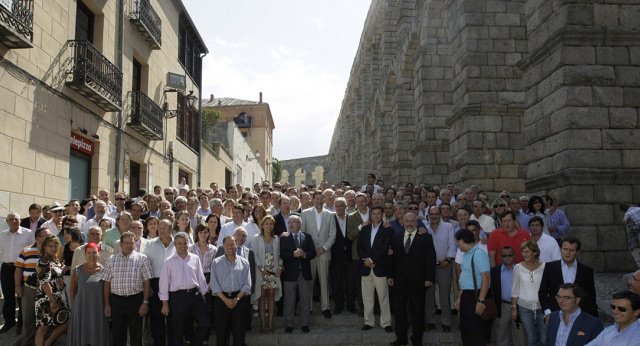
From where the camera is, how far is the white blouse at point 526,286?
5.57 metres

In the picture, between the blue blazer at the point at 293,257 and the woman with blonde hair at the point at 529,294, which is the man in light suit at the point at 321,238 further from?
the woman with blonde hair at the point at 529,294

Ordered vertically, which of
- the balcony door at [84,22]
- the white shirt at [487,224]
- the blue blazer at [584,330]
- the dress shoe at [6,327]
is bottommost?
the dress shoe at [6,327]

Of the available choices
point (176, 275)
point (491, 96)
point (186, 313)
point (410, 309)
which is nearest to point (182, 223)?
point (176, 275)

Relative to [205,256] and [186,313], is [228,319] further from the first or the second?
[205,256]

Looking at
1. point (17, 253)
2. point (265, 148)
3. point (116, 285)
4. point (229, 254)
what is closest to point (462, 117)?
point (229, 254)

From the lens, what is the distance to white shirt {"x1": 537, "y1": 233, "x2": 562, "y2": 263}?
6.02 metres

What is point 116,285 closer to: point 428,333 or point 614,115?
point 428,333

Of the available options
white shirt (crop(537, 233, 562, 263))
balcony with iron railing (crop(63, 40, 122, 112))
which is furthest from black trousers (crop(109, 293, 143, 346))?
balcony with iron railing (crop(63, 40, 122, 112))

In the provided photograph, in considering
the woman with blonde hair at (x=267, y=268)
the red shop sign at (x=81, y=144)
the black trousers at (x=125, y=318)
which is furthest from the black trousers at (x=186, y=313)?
the red shop sign at (x=81, y=144)

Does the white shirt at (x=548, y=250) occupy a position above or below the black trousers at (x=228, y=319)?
above

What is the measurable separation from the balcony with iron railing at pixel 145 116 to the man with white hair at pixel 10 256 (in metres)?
7.16

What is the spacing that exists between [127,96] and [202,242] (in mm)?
8737

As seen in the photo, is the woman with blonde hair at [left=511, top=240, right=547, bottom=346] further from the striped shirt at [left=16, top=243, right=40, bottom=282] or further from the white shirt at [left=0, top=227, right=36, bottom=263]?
the white shirt at [left=0, top=227, right=36, bottom=263]

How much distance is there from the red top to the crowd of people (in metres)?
0.01
